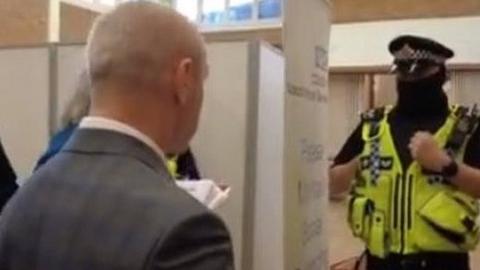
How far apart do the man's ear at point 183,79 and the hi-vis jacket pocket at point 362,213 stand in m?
1.59

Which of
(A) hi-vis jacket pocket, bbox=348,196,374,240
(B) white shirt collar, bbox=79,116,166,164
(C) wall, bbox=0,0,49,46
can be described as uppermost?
(C) wall, bbox=0,0,49,46

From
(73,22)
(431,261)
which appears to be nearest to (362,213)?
(431,261)

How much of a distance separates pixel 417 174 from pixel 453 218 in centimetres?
18

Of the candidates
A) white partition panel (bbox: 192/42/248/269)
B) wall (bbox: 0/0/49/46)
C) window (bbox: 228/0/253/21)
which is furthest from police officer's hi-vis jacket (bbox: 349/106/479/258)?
window (bbox: 228/0/253/21)

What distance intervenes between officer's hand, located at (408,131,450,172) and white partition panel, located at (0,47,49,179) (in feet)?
5.76

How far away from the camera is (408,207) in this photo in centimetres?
261

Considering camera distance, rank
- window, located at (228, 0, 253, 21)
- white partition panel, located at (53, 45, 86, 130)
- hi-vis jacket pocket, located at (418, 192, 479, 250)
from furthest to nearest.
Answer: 1. window, located at (228, 0, 253, 21)
2. white partition panel, located at (53, 45, 86, 130)
3. hi-vis jacket pocket, located at (418, 192, 479, 250)

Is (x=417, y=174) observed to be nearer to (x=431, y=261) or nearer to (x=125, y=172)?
(x=431, y=261)

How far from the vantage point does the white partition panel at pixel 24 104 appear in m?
3.57

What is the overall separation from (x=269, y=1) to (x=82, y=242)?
306 inches

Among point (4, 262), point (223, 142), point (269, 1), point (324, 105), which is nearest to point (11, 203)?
point (4, 262)

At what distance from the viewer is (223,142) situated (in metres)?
3.25

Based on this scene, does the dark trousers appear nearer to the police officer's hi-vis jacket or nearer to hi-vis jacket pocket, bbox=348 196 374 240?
the police officer's hi-vis jacket

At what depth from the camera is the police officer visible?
2.56 meters
